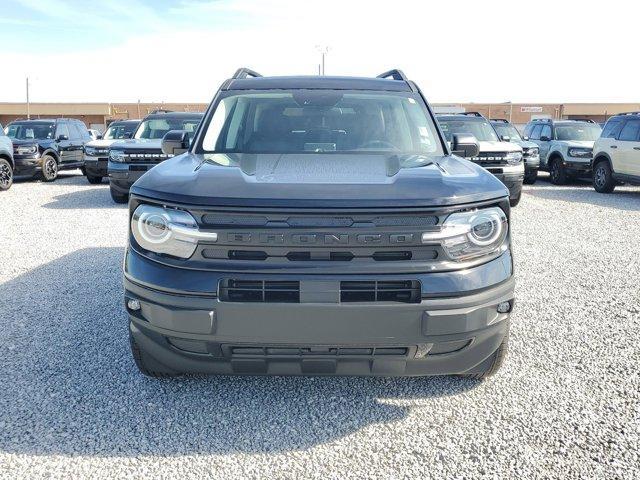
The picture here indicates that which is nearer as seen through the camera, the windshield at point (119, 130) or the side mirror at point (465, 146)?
the side mirror at point (465, 146)

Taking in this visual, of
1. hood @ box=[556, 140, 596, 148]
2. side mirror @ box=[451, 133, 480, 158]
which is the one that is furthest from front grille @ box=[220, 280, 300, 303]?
hood @ box=[556, 140, 596, 148]

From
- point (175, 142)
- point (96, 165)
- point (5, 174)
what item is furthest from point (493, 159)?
point (5, 174)

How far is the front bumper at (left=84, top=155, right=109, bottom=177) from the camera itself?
1321 centimetres

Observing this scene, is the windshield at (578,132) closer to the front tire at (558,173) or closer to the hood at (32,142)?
the front tire at (558,173)

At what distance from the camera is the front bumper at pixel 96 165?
13.2 metres

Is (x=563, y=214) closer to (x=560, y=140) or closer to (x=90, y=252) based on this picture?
(x=560, y=140)

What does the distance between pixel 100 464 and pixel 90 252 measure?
15.1 ft

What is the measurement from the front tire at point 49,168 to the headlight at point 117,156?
5.46 m

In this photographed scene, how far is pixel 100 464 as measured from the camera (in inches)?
97.7

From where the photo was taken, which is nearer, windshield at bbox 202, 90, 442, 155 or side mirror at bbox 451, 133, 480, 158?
windshield at bbox 202, 90, 442, 155

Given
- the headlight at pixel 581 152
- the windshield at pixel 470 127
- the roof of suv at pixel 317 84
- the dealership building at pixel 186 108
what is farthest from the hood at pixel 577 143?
the dealership building at pixel 186 108

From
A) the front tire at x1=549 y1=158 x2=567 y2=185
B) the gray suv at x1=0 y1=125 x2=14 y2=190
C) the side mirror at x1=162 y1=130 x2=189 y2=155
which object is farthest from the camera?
the front tire at x1=549 y1=158 x2=567 y2=185

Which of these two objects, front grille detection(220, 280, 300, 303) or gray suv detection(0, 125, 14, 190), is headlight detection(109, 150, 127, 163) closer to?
gray suv detection(0, 125, 14, 190)

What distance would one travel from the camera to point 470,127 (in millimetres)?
11898
